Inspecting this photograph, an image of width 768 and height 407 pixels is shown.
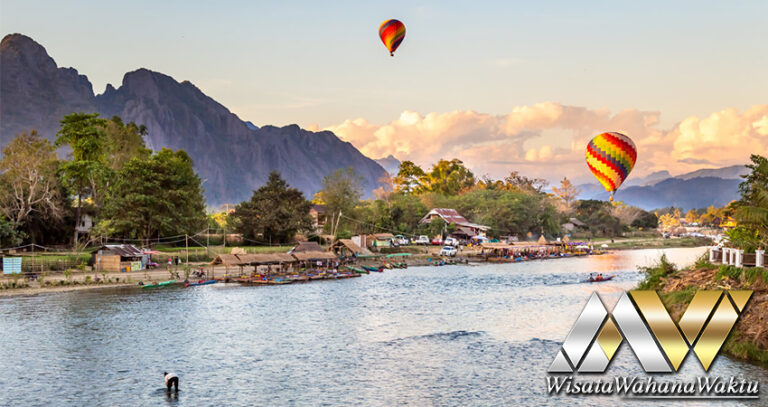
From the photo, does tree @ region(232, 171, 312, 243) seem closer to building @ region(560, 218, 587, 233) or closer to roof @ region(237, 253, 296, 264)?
roof @ region(237, 253, 296, 264)

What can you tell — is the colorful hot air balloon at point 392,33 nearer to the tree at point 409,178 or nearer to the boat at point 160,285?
the boat at point 160,285

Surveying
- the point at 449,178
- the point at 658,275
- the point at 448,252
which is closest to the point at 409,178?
the point at 449,178

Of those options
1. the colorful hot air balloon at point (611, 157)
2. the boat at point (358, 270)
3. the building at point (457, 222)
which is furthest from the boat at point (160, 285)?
the building at point (457, 222)

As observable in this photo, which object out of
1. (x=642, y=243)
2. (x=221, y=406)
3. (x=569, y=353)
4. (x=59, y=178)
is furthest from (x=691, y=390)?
(x=642, y=243)

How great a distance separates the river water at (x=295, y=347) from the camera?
78.2ft

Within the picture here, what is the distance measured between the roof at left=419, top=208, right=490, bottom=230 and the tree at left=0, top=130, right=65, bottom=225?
52.8m

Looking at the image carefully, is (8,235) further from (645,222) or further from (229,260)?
(645,222)

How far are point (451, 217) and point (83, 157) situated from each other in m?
53.8

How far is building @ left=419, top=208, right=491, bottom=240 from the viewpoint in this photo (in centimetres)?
9931

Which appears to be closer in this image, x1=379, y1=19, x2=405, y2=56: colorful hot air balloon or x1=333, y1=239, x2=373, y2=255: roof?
x1=379, y1=19, x2=405, y2=56: colorful hot air balloon

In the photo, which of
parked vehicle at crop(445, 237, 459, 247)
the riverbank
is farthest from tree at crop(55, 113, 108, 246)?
the riverbank

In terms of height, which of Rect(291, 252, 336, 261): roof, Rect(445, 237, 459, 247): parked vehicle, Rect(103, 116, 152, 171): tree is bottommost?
Rect(291, 252, 336, 261): roof

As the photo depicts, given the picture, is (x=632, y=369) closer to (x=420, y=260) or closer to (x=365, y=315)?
(x=365, y=315)

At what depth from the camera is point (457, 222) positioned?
100750 millimetres
